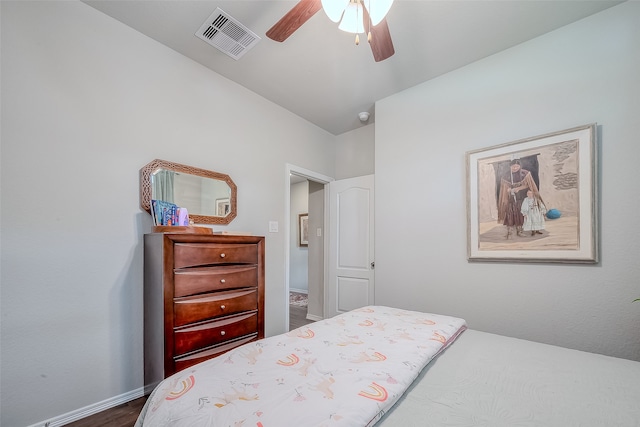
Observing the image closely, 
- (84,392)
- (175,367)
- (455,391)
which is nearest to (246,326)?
(175,367)

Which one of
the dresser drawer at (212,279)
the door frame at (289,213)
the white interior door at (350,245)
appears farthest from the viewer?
the white interior door at (350,245)

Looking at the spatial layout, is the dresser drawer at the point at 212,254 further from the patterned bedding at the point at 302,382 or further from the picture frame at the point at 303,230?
the picture frame at the point at 303,230

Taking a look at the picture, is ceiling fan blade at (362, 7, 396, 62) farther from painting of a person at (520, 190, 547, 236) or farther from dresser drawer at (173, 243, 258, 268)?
dresser drawer at (173, 243, 258, 268)

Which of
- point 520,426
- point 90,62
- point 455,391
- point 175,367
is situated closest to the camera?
point 520,426

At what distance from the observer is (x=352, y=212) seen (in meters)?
3.46

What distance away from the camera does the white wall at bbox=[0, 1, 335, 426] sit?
4.98 ft

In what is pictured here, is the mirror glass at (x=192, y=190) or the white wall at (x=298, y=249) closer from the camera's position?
the mirror glass at (x=192, y=190)

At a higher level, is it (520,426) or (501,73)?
(501,73)

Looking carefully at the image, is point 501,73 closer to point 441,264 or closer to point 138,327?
point 441,264

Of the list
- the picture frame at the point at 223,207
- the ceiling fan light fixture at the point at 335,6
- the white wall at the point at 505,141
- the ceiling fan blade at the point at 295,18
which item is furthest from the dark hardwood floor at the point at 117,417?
the ceiling fan light fixture at the point at 335,6

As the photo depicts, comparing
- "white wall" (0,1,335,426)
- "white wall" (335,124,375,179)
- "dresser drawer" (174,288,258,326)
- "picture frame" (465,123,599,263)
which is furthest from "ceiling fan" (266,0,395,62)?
"white wall" (335,124,375,179)

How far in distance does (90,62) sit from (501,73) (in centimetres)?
317

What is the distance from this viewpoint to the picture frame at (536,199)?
1.85 metres

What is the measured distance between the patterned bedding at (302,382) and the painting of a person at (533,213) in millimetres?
Result: 1280
